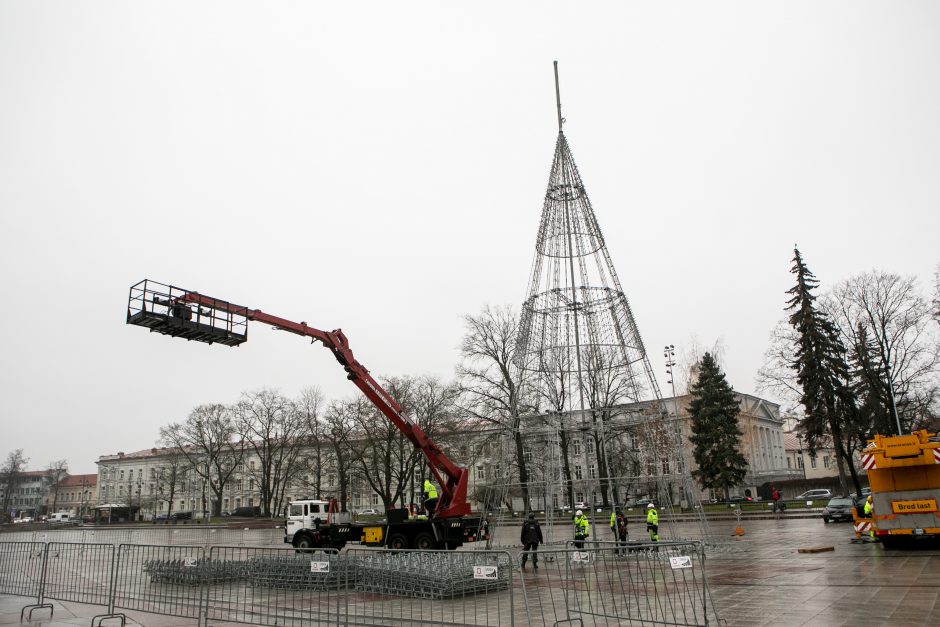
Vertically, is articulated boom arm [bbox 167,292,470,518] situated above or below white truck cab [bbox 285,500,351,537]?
above

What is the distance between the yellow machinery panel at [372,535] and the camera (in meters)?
20.7

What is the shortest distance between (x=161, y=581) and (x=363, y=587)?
399 centimetres

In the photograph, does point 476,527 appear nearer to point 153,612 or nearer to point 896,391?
point 153,612

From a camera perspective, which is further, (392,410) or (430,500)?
(392,410)

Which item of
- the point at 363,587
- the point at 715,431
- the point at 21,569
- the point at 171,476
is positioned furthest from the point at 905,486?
the point at 171,476

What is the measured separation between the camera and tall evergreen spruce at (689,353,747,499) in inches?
2034

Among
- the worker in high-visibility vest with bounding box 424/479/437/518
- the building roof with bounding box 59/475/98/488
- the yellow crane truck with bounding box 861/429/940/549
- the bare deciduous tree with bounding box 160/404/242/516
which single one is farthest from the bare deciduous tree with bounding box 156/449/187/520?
the yellow crane truck with bounding box 861/429/940/549

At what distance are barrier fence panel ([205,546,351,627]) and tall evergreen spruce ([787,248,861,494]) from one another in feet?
118

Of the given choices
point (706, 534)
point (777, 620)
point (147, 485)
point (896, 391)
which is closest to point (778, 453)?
point (896, 391)

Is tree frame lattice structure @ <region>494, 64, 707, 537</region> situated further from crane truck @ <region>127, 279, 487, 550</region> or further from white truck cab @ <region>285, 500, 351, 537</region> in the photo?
white truck cab @ <region>285, 500, 351, 537</region>

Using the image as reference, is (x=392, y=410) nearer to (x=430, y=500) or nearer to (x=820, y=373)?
(x=430, y=500)

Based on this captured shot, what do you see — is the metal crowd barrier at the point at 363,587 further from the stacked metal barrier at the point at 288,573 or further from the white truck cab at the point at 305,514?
the white truck cab at the point at 305,514

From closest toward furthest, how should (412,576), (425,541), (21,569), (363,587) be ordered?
(363,587) → (412,576) → (21,569) → (425,541)

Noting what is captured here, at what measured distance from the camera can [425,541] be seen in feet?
64.0
